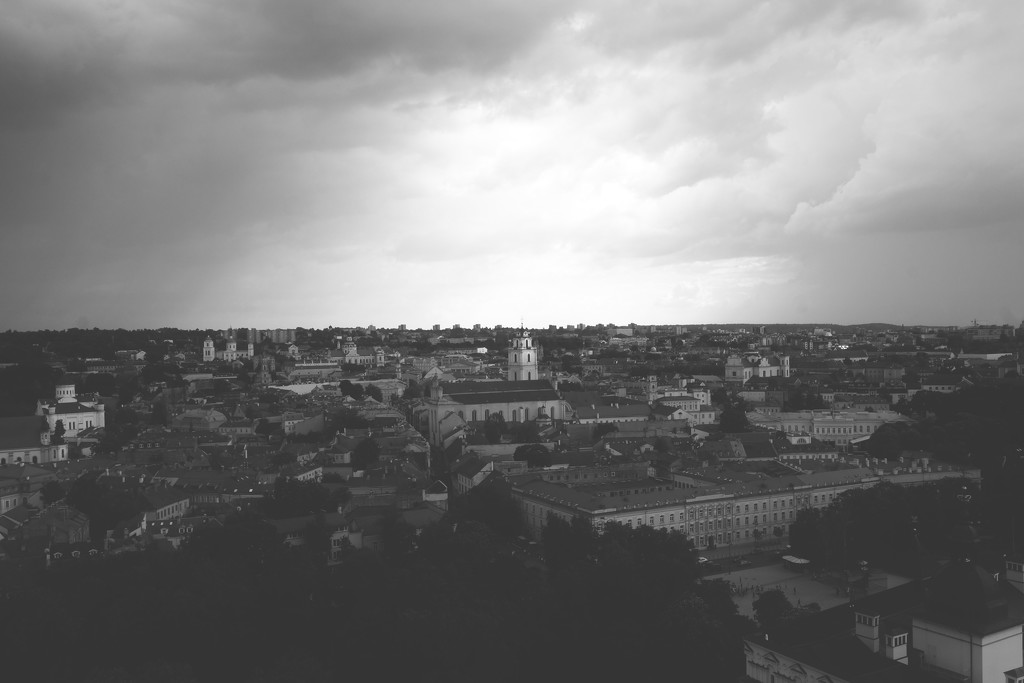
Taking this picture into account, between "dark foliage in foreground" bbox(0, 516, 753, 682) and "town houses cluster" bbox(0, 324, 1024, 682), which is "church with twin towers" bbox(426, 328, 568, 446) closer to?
"town houses cluster" bbox(0, 324, 1024, 682)

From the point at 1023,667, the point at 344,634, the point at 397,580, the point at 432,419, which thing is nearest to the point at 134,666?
the point at 344,634

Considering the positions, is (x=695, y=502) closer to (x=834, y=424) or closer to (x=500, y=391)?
(x=834, y=424)

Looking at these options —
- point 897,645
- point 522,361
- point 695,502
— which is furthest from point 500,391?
point 897,645

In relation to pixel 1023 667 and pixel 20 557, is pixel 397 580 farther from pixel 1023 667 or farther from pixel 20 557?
pixel 1023 667

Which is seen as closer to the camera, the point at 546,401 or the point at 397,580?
the point at 397,580

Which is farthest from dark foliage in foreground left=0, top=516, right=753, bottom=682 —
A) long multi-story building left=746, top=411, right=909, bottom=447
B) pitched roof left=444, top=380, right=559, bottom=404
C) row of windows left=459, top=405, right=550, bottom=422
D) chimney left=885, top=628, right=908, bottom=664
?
pitched roof left=444, top=380, right=559, bottom=404
